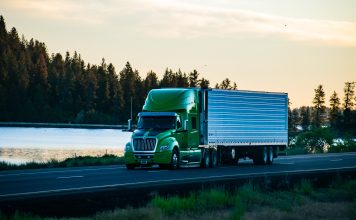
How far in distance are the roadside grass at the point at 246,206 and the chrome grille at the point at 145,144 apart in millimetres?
10799

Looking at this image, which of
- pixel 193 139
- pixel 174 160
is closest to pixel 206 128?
pixel 193 139

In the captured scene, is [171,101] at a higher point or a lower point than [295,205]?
higher

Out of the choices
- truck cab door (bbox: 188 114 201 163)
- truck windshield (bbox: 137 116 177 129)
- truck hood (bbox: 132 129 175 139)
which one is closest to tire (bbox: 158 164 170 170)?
truck cab door (bbox: 188 114 201 163)

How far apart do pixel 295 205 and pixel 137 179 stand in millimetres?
7892

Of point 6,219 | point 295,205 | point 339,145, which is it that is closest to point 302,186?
point 295,205

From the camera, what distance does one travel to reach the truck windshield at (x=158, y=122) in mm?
41656

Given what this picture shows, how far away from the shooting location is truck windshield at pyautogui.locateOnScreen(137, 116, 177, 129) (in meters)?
41.7

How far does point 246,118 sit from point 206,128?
451cm

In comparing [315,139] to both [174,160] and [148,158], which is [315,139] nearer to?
[174,160]

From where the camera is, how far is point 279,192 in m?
29.7

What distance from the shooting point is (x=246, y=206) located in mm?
25109

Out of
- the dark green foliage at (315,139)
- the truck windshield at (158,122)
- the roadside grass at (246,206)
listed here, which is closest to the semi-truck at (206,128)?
the truck windshield at (158,122)

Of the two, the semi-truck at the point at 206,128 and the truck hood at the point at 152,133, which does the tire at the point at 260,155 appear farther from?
the truck hood at the point at 152,133

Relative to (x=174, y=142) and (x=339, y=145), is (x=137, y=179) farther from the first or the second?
(x=339, y=145)
